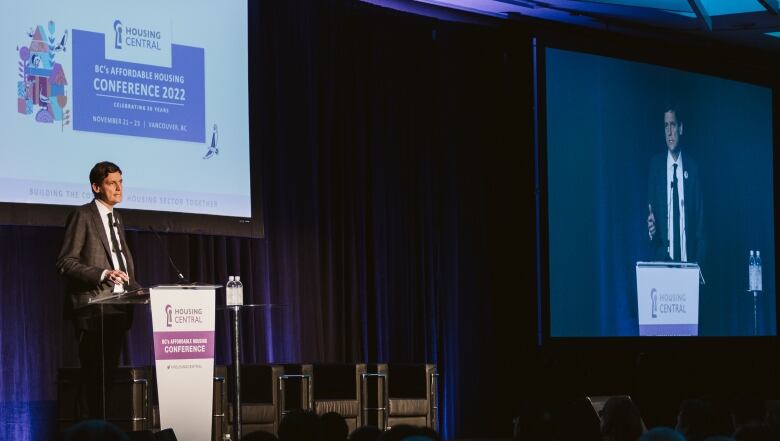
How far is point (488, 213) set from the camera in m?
9.77

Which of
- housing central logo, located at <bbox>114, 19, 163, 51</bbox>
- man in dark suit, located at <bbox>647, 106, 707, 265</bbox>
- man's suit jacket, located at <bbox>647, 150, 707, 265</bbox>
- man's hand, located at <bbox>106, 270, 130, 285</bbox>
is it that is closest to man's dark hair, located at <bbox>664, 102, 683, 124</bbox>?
man in dark suit, located at <bbox>647, 106, 707, 265</bbox>

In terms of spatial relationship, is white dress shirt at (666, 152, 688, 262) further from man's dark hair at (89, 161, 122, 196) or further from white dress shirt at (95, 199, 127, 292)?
man's dark hair at (89, 161, 122, 196)

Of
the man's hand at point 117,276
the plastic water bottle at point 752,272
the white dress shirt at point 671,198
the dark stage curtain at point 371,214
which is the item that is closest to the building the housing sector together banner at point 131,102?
the dark stage curtain at point 371,214

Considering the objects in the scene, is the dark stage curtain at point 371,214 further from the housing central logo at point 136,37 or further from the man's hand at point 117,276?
the man's hand at point 117,276

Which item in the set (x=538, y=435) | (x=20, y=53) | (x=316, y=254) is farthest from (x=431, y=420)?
(x=538, y=435)

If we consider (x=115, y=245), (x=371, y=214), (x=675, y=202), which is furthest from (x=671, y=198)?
(x=115, y=245)

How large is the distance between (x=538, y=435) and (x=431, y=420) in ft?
13.4

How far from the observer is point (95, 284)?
515 cm

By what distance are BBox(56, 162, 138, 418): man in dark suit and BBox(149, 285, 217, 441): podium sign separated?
0.35 metres

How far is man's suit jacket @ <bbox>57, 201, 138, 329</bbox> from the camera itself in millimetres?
5125

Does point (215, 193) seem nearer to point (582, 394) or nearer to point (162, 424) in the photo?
point (162, 424)

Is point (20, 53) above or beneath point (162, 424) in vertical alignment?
above

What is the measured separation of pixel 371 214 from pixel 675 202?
2721 millimetres

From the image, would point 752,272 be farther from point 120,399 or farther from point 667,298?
point 120,399
